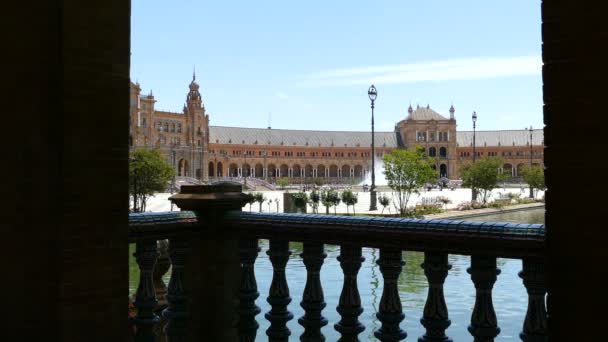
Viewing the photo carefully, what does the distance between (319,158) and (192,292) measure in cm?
11933

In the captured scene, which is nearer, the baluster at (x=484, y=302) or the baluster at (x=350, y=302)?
the baluster at (x=484, y=302)

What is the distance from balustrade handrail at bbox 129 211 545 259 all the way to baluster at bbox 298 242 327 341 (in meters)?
0.11

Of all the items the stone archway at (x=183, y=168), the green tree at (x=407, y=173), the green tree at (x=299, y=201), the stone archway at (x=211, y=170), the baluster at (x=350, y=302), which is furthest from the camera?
the stone archway at (x=211, y=170)

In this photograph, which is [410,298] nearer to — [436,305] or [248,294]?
[248,294]

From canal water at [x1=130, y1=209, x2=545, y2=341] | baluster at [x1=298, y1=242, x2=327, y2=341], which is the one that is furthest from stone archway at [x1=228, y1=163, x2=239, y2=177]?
baluster at [x1=298, y1=242, x2=327, y2=341]

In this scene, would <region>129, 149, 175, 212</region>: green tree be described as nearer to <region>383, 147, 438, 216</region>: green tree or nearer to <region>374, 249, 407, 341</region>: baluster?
<region>383, 147, 438, 216</region>: green tree

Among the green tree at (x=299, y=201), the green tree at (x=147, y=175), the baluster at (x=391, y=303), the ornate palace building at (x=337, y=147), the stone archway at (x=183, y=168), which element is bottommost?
the green tree at (x=299, y=201)

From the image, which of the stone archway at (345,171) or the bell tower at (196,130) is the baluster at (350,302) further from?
the stone archway at (345,171)

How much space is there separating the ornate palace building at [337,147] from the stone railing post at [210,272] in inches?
4027

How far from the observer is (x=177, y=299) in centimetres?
358

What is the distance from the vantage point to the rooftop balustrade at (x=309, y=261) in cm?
271

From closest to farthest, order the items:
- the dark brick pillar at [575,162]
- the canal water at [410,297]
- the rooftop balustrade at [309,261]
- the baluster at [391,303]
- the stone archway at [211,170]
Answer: the dark brick pillar at [575,162] → the rooftop balustrade at [309,261] → the baluster at [391,303] → the canal water at [410,297] → the stone archway at [211,170]

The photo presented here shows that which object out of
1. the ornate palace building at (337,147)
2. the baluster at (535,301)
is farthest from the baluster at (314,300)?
the ornate palace building at (337,147)
